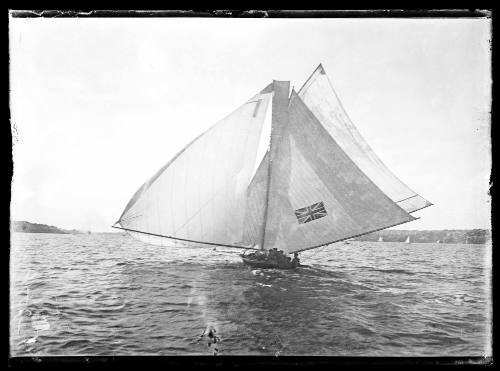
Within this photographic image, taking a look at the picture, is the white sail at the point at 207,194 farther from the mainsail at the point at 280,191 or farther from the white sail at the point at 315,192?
the white sail at the point at 315,192

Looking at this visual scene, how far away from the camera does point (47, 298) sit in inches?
253

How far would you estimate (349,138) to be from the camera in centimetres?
875

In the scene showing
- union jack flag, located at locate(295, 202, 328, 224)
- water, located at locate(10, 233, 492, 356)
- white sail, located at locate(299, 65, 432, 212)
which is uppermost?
white sail, located at locate(299, 65, 432, 212)

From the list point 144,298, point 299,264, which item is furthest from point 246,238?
point 144,298

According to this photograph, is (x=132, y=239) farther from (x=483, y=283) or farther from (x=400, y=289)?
(x=483, y=283)

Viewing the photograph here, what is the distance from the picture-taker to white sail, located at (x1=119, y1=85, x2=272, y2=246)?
8.20 meters

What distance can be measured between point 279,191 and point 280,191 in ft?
0.11

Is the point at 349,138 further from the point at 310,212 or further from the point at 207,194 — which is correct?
the point at 207,194

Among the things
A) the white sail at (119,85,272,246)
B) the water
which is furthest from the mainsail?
the water

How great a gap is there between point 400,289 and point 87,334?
282 inches

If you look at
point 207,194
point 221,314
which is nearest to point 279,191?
point 207,194

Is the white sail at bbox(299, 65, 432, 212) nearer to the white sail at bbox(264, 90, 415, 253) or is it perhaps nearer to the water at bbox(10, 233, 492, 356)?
the white sail at bbox(264, 90, 415, 253)

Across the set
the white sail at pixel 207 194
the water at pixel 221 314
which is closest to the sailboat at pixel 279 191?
the white sail at pixel 207 194

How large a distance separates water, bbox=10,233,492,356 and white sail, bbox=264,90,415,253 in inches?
82.2
